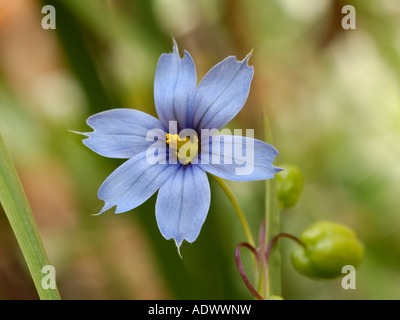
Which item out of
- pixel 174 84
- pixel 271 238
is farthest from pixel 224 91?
pixel 271 238

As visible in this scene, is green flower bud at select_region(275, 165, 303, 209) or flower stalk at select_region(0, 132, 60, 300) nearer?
flower stalk at select_region(0, 132, 60, 300)

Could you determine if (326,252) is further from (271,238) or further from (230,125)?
(230,125)

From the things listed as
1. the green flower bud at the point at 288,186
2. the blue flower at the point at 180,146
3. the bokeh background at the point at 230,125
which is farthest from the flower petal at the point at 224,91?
the bokeh background at the point at 230,125

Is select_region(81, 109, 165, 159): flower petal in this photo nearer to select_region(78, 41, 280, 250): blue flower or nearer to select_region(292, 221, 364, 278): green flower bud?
select_region(78, 41, 280, 250): blue flower

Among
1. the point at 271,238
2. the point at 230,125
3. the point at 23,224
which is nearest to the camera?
the point at 23,224

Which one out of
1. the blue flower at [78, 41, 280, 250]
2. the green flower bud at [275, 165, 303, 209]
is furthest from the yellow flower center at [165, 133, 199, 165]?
the green flower bud at [275, 165, 303, 209]
